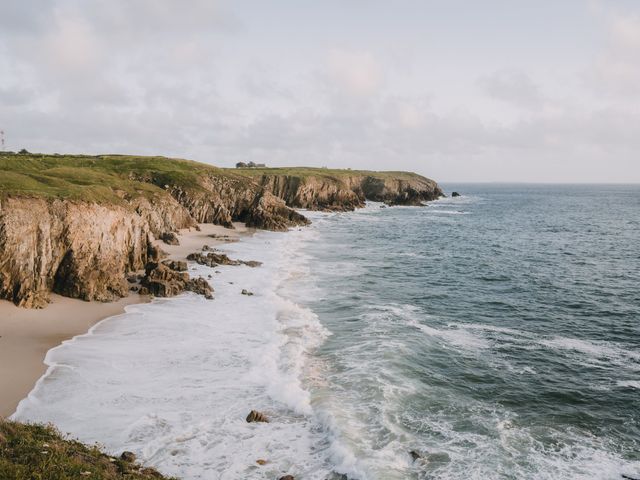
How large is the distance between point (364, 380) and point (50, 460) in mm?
14883

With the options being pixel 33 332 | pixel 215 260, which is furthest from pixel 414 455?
pixel 215 260

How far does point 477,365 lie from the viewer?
86.9ft

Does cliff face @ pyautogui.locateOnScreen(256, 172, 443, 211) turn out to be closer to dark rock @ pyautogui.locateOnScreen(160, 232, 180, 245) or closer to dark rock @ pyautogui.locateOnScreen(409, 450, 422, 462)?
dark rock @ pyautogui.locateOnScreen(160, 232, 180, 245)

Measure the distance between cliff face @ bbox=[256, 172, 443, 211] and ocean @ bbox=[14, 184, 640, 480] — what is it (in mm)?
72732

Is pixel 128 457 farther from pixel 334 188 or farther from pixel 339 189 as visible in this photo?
pixel 339 189

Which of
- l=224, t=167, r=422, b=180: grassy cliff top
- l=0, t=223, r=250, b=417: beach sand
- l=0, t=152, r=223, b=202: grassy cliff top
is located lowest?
l=0, t=223, r=250, b=417: beach sand

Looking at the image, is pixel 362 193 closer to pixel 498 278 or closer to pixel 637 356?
pixel 498 278

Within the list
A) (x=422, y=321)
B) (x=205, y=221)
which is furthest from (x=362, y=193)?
(x=422, y=321)

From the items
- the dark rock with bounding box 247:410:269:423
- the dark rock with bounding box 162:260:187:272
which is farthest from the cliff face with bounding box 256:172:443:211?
the dark rock with bounding box 247:410:269:423

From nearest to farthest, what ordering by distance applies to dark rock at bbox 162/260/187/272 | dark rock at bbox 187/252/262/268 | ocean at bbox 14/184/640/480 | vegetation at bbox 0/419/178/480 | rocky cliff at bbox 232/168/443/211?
1. vegetation at bbox 0/419/178/480
2. ocean at bbox 14/184/640/480
3. dark rock at bbox 162/260/187/272
4. dark rock at bbox 187/252/262/268
5. rocky cliff at bbox 232/168/443/211

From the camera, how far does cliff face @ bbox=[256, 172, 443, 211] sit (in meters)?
120

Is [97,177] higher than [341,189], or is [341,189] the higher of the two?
[341,189]

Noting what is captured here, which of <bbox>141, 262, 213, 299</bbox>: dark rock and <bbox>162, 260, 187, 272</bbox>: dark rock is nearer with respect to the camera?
<bbox>141, 262, 213, 299</bbox>: dark rock

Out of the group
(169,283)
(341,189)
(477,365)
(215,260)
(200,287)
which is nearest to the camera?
(477,365)
